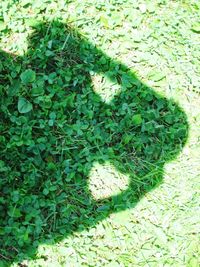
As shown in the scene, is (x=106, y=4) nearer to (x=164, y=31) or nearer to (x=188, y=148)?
(x=164, y=31)

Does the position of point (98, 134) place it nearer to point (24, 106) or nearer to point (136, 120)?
point (136, 120)

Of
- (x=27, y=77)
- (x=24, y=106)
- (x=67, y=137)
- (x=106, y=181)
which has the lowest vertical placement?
(x=106, y=181)

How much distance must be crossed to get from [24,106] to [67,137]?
1.34 ft

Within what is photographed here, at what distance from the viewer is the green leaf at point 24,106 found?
355 cm

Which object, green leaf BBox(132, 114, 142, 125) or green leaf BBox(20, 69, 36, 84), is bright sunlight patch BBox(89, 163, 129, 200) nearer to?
green leaf BBox(132, 114, 142, 125)

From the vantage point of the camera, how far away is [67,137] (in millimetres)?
3611

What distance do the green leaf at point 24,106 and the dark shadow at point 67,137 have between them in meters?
0.05

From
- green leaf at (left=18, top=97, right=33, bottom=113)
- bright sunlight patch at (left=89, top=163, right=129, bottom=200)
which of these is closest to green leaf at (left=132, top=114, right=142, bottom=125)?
bright sunlight patch at (left=89, top=163, right=129, bottom=200)

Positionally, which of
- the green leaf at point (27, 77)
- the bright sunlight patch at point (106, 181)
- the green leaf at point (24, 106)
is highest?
the green leaf at point (27, 77)

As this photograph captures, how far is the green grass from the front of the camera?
3367 mm

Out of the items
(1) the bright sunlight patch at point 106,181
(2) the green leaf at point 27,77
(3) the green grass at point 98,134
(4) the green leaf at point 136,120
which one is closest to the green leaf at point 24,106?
(3) the green grass at point 98,134

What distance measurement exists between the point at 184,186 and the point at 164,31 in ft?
4.67

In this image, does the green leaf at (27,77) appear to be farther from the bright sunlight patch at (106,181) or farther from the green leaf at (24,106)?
the bright sunlight patch at (106,181)

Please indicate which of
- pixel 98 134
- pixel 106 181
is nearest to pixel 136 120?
pixel 98 134
